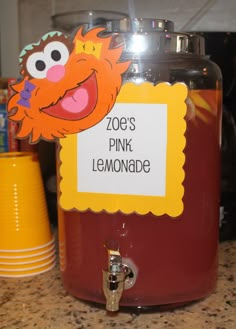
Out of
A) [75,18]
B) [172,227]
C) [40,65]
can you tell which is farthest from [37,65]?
[75,18]

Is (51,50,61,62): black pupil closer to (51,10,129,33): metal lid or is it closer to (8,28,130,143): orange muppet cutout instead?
(8,28,130,143): orange muppet cutout

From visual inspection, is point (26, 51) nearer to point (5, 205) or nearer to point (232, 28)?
point (5, 205)

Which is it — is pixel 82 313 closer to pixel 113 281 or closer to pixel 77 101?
pixel 113 281

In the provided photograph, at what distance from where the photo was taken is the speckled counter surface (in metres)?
0.54

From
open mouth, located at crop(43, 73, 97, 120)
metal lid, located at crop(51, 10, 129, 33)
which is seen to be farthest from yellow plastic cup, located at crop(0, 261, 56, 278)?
metal lid, located at crop(51, 10, 129, 33)

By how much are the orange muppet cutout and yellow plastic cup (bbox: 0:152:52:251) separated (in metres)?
0.13

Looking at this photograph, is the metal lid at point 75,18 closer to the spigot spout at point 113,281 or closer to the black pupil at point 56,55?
the black pupil at point 56,55

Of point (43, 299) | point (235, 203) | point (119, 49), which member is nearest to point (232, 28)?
point (235, 203)

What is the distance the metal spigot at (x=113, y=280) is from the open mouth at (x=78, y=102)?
6.0 inches

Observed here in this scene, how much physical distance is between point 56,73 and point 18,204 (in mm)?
214

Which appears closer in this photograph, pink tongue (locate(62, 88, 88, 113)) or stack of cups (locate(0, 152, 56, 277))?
pink tongue (locate(62, 88, 88, 113))

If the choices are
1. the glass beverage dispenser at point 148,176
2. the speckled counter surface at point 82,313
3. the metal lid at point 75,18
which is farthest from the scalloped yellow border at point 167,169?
the metal lid at point 75,18

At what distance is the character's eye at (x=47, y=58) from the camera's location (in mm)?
536

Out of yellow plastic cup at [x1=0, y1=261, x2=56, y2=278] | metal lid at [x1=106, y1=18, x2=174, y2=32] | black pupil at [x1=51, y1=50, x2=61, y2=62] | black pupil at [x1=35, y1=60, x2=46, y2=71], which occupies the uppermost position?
metal lid at [x1=106, y1=18, x2=174, y2=32]
